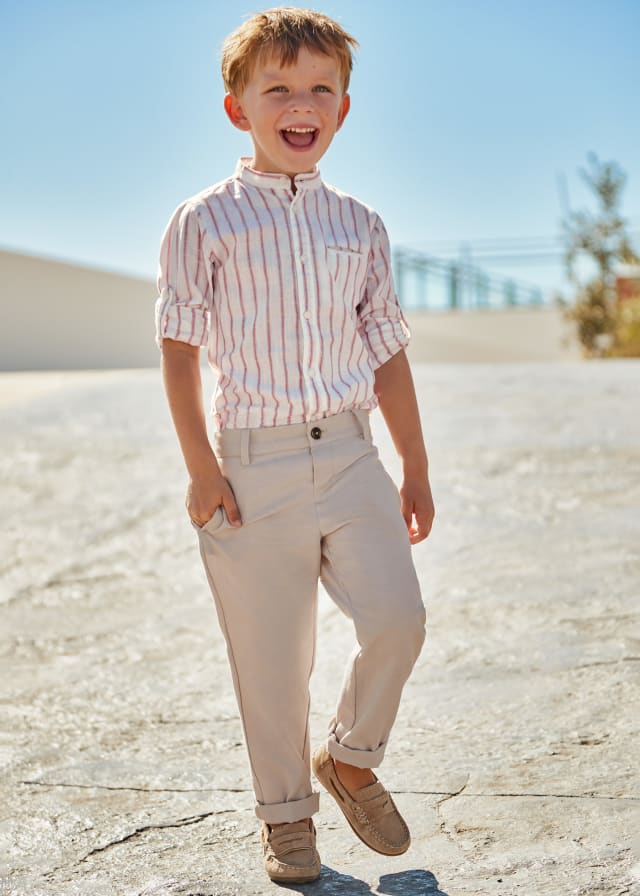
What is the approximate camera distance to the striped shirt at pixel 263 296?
1.94 meters

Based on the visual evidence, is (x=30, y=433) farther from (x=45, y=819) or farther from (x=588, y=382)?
(x=45, y=819)

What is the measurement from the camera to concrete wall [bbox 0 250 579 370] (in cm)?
1282

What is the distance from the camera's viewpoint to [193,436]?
6.36 feet

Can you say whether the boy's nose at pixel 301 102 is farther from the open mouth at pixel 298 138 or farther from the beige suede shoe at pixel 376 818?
the beige suede shoe at pixel 376 818

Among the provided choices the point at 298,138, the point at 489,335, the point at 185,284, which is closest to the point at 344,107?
the point at 298,138

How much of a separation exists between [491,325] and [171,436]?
32.7 ft

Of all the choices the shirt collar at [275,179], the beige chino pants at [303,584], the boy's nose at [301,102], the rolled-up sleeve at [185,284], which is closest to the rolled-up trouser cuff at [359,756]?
the beige chino pants at [303,584]

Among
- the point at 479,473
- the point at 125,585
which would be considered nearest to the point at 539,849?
the point at 125,585

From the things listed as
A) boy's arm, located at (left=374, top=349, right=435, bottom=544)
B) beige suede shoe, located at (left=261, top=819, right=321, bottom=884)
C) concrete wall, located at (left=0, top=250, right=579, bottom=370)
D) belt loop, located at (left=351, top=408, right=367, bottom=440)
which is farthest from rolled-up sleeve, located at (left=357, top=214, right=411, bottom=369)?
concrete wall, located at (left=0, top=250, right=579, bottom=370)

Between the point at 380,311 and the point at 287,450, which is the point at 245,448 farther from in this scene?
the point at 380,311

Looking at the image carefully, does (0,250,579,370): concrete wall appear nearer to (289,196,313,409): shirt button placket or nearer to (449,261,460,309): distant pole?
(449,261,460,309): distant pole

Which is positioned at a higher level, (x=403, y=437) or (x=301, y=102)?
(x=301, y=102)

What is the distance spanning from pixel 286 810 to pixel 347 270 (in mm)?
910

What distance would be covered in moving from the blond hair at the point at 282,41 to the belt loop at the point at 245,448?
58 centimetres
